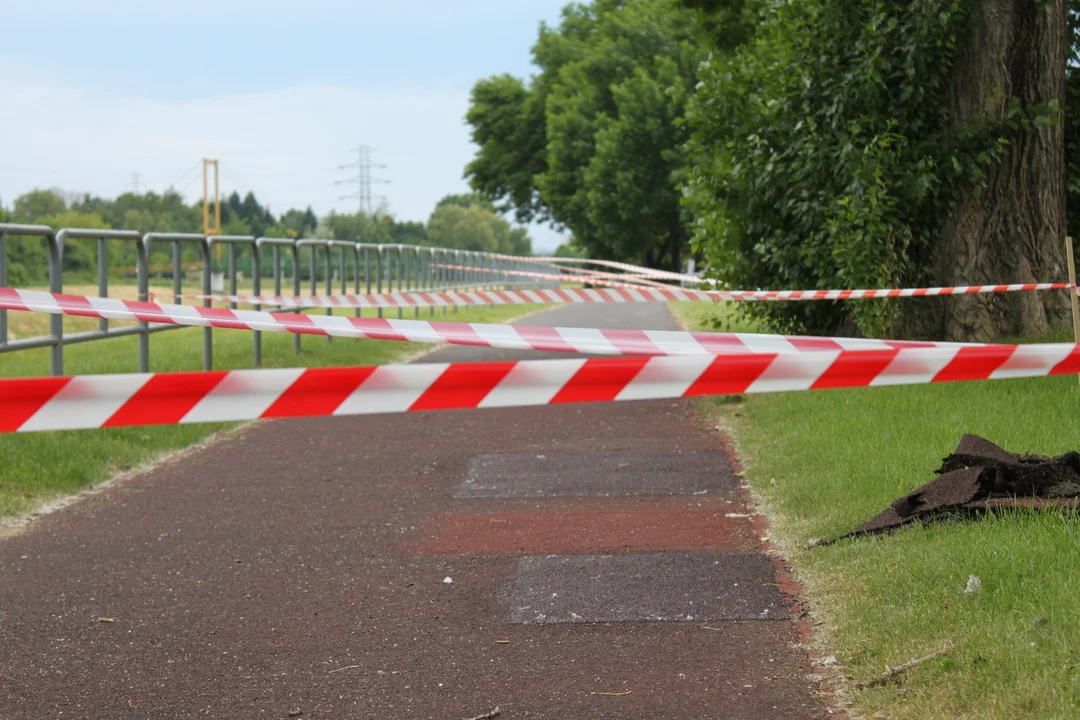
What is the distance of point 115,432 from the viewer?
391 inches

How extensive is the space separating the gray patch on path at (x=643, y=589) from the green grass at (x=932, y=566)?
0.77 ft

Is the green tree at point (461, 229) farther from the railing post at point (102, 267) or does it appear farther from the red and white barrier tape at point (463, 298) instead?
the railing post at point (102, 267)

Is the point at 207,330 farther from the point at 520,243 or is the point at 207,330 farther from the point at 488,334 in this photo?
the point at 520,243

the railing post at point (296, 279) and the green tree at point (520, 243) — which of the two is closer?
the railing post at point (296, 279)

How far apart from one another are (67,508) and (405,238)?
137 meters

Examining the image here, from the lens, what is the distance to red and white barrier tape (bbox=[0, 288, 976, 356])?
17.5 feet

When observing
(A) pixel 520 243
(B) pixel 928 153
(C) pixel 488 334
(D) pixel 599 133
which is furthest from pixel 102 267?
(A) pixel 520 243

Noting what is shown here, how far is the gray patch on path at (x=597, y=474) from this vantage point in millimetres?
7914

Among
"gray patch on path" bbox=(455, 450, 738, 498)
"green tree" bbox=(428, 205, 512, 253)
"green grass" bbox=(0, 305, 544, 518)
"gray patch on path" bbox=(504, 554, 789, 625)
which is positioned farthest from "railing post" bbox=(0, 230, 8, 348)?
"green tree" bbox=(428, 205, 512, 253)

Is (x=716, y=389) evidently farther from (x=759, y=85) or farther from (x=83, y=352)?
(x=83, y=352)

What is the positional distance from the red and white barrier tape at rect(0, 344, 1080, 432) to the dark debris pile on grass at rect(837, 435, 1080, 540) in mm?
1364

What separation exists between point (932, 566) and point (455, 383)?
2.21 m

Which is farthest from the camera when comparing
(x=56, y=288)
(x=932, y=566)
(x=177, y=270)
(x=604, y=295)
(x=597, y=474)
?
(x=604, y=295)

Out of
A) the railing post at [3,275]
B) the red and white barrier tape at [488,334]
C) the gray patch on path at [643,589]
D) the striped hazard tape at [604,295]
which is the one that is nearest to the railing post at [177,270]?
the striped hazard tape at [604,295]
